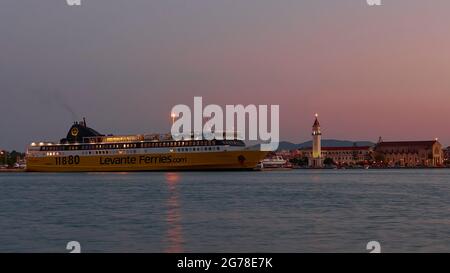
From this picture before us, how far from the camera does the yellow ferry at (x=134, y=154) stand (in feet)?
280

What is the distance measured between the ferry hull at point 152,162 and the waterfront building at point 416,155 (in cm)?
11791

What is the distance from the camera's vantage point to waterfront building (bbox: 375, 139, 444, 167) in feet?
633

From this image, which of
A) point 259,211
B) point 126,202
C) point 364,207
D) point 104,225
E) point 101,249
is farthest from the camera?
point 126,202

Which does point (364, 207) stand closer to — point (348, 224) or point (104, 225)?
point (348, 224)

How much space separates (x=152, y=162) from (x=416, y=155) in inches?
4986

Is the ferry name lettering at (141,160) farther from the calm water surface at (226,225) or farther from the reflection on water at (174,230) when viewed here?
the reflection on water at (174,230)

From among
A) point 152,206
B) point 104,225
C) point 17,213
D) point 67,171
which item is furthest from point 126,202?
point 67,171

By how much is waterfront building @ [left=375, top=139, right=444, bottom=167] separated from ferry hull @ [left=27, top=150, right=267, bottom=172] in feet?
387

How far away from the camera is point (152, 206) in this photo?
3114 cm

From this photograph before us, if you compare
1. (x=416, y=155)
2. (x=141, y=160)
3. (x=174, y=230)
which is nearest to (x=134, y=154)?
(x=141, y=160)

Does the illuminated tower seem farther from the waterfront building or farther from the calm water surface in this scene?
the calm water surface

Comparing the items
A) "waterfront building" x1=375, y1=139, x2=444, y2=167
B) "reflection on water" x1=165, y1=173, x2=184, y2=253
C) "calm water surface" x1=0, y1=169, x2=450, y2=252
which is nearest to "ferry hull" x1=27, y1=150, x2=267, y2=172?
"calm water surface" x1=0, y1=169, x2=450, y2=252
